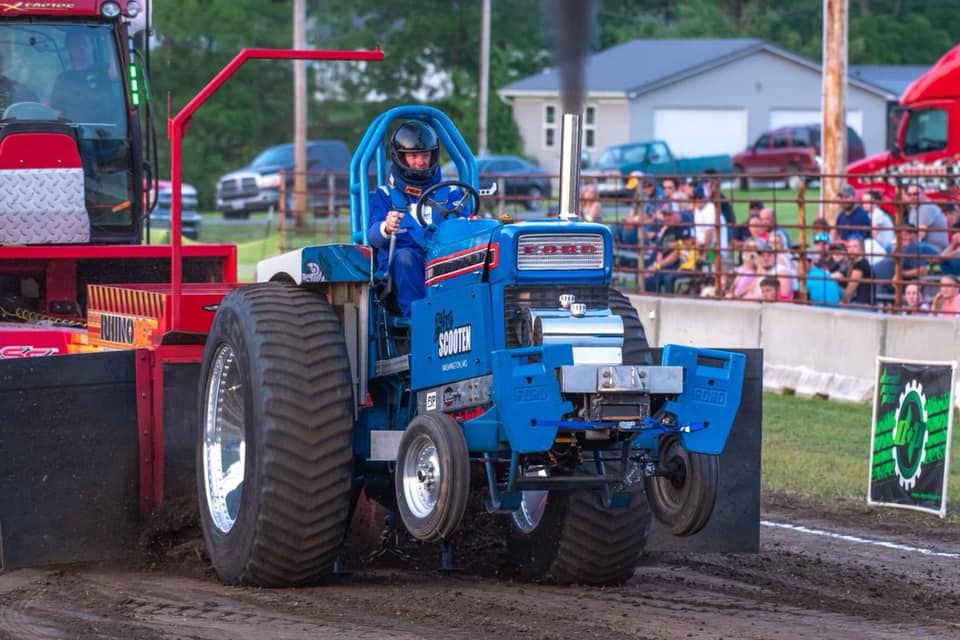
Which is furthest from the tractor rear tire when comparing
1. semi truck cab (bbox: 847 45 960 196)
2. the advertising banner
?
semi truck cab (bbox: 847 45 960 196)

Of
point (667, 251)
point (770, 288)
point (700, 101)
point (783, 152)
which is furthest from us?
point (700, 101)

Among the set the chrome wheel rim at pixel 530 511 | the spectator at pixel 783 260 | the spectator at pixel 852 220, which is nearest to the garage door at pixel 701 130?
the spectator at pixel 783 260

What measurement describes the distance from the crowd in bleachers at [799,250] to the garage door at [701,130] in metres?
40.5

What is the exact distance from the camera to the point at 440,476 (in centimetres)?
692

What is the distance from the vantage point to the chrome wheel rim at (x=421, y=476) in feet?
23.2

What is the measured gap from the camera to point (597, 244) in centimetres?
741

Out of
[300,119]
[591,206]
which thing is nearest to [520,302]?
[591,206]

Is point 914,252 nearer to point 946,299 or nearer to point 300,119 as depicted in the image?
point 946,299

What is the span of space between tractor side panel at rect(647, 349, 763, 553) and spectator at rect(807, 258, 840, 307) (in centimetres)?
824

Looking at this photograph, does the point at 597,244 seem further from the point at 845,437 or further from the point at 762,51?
the point at 762,51

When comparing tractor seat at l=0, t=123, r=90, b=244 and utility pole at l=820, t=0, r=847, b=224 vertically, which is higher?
utility pole at l=820, t=0, r=847, b=224

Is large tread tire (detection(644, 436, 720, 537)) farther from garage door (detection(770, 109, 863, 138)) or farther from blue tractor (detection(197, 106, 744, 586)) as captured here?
garage door (detection(770, 109, 863, 138))

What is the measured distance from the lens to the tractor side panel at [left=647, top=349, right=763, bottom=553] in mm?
8664

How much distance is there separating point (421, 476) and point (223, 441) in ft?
4.83
